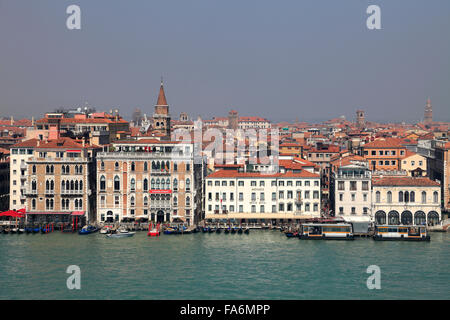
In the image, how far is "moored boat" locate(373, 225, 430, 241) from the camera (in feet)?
146

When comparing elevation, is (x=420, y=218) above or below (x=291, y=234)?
above

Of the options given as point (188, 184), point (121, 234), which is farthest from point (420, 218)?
point (121, 234)

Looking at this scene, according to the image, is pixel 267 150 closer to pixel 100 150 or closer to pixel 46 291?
pixel 100 150

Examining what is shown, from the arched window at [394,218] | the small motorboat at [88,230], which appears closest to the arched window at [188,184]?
the small motorboat at [88,230]

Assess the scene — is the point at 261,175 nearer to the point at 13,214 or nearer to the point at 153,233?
the point at 153,233

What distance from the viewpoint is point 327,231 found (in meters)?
45.2

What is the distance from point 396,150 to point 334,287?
30.3 metres

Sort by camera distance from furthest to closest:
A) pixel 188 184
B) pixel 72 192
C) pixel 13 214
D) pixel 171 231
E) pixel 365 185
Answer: pixel 13 214
pixel 72 192
pixel 188 184
pixel 365 185
pixel 171 231

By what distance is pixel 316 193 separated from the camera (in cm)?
4884

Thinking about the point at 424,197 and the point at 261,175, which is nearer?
the point at 424,197

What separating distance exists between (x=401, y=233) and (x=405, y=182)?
4.82 meters

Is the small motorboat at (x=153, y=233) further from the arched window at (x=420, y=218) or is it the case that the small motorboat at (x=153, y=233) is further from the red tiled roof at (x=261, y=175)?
the arched window at (x=420, y=218)

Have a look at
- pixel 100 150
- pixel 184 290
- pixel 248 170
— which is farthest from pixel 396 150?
pixel 184 290
